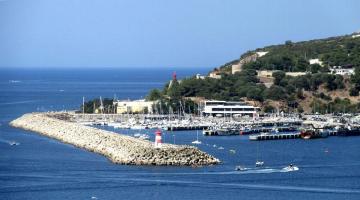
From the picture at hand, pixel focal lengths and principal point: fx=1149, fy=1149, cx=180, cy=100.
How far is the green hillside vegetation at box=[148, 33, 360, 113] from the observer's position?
230ft

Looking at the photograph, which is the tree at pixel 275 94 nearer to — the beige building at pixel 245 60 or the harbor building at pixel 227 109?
the harbor building at pixel 227 109

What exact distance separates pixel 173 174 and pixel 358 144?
16.0 m

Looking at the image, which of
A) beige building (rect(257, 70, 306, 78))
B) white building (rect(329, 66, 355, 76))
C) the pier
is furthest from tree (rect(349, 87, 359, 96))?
the pier

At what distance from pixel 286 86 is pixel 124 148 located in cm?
3091

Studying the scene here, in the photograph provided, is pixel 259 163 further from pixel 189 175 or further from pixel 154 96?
pixel 154 96

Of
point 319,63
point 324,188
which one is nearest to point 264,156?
point 324,188

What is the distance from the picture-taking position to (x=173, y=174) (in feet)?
126

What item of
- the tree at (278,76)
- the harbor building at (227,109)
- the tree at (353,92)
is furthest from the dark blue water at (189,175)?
the tree at (278,76)

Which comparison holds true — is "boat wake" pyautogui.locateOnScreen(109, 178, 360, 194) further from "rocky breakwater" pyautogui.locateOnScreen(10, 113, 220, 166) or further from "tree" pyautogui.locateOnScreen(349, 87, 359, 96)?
"tree" pyautogui.locateOnScreen(349, 87, 359, 96)

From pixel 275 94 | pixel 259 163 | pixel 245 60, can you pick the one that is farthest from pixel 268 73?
pixel 259 163

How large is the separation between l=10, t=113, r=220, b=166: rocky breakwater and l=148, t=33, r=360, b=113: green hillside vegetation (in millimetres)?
15320

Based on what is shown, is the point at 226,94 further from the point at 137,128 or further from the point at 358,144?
the point at 358,144

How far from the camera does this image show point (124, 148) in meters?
43.3

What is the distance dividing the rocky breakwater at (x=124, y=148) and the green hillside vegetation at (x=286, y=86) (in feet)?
50.3
